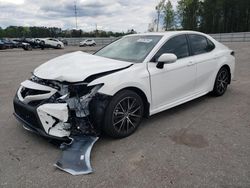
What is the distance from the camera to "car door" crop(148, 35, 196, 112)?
4051 millimetres

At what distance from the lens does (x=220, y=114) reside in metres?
4.67

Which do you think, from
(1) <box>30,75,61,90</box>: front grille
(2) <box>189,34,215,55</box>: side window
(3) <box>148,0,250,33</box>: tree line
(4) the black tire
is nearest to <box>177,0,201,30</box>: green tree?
(3) <box>148,0,250,33</box>: tree line

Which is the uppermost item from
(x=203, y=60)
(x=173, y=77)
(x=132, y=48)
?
(x=132, y=48)

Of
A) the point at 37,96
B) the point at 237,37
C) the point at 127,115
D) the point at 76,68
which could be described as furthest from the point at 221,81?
the point at 237,37

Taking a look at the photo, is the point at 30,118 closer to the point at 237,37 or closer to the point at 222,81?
the point at 222,81

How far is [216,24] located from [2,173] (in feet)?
233

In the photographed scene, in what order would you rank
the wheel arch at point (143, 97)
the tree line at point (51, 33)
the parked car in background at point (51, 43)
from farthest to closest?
the tree line at point (51, 33)
the parked car in background at point (51, 43)
the wheel arch at point (143, 97)

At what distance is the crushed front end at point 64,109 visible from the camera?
10.7ft

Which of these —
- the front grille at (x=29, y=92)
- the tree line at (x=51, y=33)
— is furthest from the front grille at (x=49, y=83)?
the tree line at (x=51, y=33)

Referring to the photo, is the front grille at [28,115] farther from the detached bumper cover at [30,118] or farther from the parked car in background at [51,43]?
the parked car in background at [51,43]

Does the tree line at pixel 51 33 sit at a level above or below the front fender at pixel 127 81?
above

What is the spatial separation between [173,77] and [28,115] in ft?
7.98

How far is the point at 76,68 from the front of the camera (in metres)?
3.62

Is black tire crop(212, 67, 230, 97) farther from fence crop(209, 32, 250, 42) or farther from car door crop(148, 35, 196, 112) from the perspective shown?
fence crop(209, 32, 250, 42)
